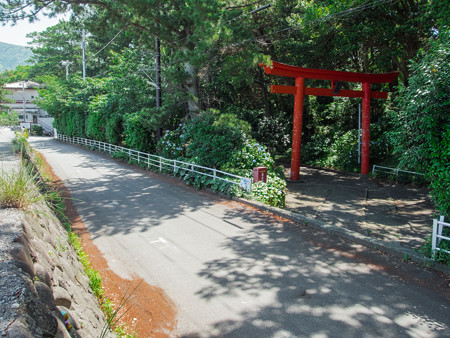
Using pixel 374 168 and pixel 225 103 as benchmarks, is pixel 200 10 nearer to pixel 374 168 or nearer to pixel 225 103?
pixel 225 103

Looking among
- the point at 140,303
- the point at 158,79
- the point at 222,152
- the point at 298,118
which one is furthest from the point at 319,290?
the point at 158,79

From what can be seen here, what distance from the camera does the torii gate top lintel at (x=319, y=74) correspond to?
49.7 ft


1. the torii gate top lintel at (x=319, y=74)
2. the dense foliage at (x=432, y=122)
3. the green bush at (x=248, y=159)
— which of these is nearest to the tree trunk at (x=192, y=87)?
the torii gate top lintel at (x=319, y=74)

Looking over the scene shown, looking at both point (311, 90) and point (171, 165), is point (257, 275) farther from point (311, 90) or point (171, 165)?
point (311, 90)

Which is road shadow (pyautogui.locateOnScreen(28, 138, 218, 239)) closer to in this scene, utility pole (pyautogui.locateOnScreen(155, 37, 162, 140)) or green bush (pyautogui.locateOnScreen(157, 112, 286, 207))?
green bush (pyautogui.locateOnScreen(157, 112, 286, 207))

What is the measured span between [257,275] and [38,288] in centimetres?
380

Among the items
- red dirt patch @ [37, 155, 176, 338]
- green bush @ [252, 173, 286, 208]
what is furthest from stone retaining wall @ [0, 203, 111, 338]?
green bush @ [252, 173, 286, 208]

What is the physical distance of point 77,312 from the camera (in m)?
3.75

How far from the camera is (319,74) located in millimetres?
16438

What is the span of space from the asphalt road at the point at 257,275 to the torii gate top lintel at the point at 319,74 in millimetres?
7941

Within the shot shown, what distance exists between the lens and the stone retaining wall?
2.35m

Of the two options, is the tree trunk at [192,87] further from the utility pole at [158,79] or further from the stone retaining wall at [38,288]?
the stone retaining wall at [38,288]

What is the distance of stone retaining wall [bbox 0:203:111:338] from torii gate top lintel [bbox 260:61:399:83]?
12310 mm

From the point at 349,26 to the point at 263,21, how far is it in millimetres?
7184
